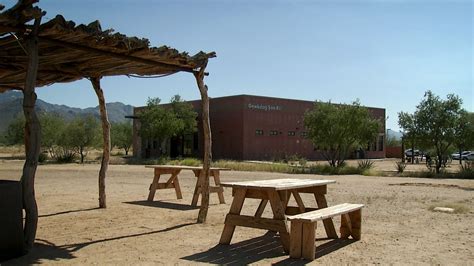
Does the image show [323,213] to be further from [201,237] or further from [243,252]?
[201,237]

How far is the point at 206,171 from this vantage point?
891 cm

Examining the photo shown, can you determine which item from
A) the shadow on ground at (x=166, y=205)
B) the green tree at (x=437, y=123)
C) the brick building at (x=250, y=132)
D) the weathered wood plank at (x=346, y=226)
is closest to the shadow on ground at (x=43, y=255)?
the weathered wood plank at (x=346, y=226)

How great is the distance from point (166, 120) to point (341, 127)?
15391mm

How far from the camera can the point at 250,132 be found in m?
43.5

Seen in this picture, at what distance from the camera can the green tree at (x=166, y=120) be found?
130 ft

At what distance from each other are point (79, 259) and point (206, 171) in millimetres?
3382

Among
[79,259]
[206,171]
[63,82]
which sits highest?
[63,82]

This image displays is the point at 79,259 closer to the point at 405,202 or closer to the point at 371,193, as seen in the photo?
the point at 405,202

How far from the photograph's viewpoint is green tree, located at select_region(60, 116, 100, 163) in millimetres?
38625

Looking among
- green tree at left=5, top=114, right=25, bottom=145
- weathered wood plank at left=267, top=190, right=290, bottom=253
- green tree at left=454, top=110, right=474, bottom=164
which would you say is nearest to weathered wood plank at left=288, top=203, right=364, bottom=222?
weathered wood plank at left=267, top=190, right=290, bottom=253

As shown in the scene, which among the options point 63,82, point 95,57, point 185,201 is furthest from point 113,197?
point 95,57

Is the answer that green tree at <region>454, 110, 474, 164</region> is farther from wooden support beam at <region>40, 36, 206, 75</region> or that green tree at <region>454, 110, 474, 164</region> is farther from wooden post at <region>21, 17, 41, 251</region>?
wooden post at <region>21, 17, 41, 251</region>

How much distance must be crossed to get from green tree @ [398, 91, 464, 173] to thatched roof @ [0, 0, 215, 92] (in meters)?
23.7

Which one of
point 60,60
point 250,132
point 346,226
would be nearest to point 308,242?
point 346,226
